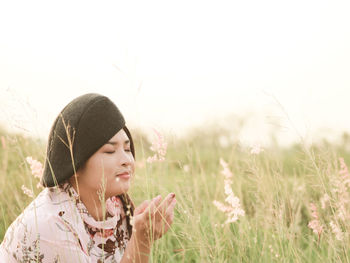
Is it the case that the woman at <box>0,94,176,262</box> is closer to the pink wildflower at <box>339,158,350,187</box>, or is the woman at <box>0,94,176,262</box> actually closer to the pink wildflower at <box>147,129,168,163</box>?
the pink wildflower at <box>147,129,168,163</box>

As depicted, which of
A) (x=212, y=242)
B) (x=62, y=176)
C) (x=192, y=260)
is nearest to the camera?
(x=62, y=176)

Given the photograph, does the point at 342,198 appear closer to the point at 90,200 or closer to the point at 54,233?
the point at 90,200

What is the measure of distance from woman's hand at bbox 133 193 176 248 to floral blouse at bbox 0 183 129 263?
6.5 inches

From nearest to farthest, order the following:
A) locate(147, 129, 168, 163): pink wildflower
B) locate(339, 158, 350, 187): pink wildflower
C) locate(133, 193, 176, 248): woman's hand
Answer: locate(133, 193, 176, 248): woman's hand
locate(147, 129, 168, 163): pink wildflower
locate(339, 158, 350, 187): pink wildflower

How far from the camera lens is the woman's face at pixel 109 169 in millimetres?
2154

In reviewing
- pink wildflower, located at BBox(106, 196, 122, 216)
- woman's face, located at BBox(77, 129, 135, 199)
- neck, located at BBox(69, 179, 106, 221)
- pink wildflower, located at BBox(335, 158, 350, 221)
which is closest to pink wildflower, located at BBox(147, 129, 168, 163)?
woman's face, located at BBox(77, 129, 135, 199)

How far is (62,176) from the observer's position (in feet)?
7.14

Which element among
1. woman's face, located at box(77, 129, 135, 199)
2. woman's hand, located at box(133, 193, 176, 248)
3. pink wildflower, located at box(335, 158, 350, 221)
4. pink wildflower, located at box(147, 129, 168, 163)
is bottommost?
pink wildflower, located at box(335, 158, 350, 221)

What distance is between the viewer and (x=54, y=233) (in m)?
2.08

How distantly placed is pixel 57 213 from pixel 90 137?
0.39 metres

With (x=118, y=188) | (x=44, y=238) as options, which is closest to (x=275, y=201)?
(x=118, y=188)

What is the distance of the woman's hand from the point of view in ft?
6.56

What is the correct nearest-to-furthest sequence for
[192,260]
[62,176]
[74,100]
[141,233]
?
[141,233]
[62,176]
[74,100]
[192,260]

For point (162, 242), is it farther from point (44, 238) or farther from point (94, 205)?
point (44, 238)
